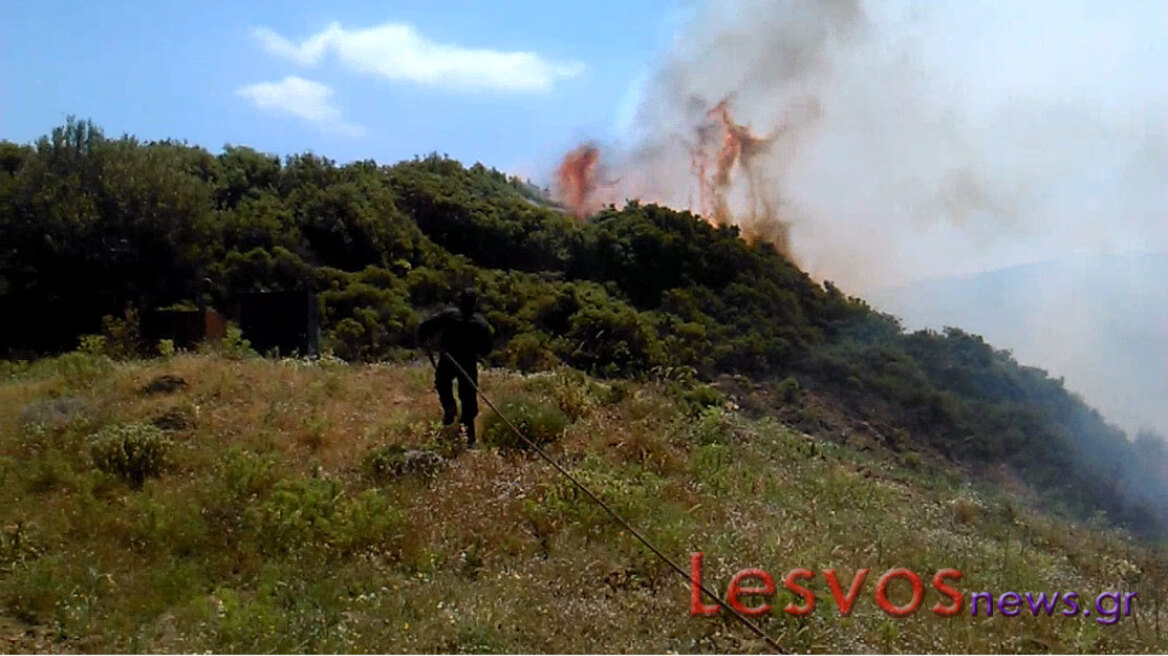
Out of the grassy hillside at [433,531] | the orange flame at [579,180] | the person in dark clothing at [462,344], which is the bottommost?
the grassy hillside at [433,531]

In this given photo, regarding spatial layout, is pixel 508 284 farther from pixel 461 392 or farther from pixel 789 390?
pixel 461 392

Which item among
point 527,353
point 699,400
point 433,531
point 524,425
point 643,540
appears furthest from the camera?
point 527,353

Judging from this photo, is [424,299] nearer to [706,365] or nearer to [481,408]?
[706,365]

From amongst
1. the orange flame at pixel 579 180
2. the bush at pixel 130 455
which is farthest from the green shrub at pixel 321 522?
the orange flame at pixel 579 180

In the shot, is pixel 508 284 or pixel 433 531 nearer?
pixel 433 531

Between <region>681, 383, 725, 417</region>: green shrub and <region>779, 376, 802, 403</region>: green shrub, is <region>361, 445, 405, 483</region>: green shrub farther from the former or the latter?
<region>779, 376, 802, 403</region>: green shrub

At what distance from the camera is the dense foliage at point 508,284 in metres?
29.2

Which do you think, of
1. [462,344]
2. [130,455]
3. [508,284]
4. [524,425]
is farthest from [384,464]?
[508,284]

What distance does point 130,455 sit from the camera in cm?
1012

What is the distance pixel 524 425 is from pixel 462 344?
3.91 ft

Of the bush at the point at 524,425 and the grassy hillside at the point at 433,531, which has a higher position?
the bush at the point at 524,425

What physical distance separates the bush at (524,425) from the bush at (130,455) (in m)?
3.26

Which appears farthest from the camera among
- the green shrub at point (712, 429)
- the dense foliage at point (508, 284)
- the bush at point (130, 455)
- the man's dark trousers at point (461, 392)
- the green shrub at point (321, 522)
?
the dense foliage at point (508, 284)

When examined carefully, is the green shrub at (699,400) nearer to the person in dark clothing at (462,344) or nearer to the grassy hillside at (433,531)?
the grassy hillside at (433,531)
